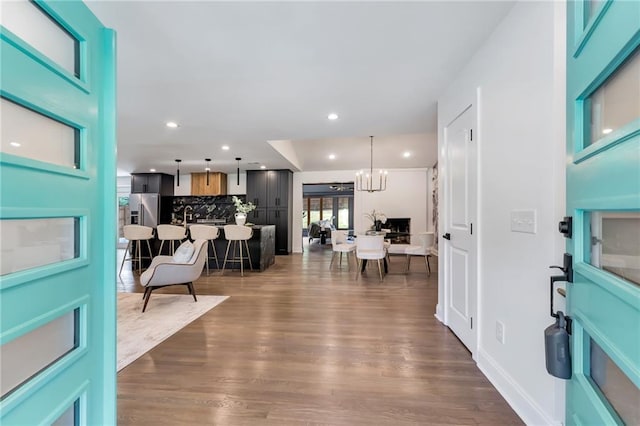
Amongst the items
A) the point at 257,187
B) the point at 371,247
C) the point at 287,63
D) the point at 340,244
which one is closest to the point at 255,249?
the point at 340,244

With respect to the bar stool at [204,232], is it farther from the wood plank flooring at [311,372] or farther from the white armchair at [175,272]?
the wood plank flooring at [311,372]

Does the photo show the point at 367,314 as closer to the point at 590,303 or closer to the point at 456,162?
the point at 456,162

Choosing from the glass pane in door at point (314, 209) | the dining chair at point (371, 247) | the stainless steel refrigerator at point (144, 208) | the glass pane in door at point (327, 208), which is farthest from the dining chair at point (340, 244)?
the glass pane in door at point (314, 209)

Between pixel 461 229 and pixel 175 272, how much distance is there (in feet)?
11.0

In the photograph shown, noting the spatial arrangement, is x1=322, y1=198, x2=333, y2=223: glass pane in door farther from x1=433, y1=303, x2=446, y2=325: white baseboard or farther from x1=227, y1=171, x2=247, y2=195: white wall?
x1=433, y1=303, x2=446, y2=325: white baseboard

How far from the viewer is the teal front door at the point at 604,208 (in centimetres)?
64

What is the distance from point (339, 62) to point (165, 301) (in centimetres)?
361

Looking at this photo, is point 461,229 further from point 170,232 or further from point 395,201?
point 395,201

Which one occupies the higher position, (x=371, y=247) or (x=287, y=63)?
(x=287, y=63)

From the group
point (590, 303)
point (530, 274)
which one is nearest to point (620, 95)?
point (590, 303)

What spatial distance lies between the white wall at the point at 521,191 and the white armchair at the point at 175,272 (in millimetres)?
3309

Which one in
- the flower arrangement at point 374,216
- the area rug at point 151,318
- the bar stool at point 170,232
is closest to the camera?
the area rug at point 151,318

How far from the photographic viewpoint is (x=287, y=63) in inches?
91.9

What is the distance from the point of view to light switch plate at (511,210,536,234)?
4.87 feet
